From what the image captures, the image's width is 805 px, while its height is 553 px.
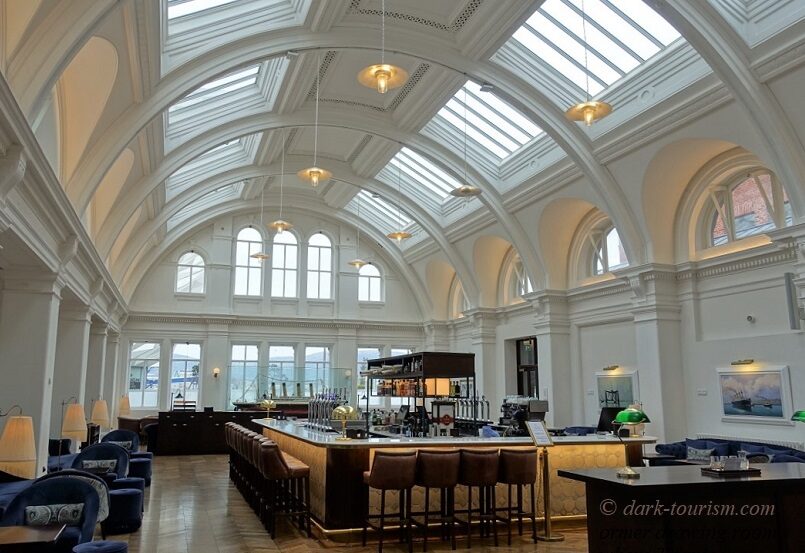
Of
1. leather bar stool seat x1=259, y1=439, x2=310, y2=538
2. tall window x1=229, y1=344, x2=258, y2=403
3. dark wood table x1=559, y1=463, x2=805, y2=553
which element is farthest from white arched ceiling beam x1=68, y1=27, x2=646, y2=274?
tall window x1=229, y1=344, x2=258, y2=403

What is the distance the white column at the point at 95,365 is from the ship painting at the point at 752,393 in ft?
39.2

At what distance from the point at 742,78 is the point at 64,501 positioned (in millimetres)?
8845

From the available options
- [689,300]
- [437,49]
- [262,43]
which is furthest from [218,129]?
[689,300]

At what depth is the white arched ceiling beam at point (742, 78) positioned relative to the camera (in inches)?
317

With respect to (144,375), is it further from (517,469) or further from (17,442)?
(517,469)

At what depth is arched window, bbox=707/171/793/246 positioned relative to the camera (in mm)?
9961

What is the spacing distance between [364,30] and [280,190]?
10722 millimetres

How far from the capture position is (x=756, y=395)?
9.87 meters

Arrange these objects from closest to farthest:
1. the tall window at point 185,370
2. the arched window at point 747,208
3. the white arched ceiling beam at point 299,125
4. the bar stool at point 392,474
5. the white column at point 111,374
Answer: the bar stool at point 392,474, the arched window at point 747,208, the white arched ceiling beam at point 299,125, the white column at point 111,374, the tall window at point 185,370

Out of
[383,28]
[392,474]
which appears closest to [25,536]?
[392,474]

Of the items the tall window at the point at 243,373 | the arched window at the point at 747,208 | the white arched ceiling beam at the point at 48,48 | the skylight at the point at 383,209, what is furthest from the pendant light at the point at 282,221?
the arched window at the point at 747,208

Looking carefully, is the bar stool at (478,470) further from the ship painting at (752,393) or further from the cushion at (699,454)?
the ship painting at (752,393)

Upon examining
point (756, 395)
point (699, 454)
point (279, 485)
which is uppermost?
point (756, 395)

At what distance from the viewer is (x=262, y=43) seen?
9.80m
